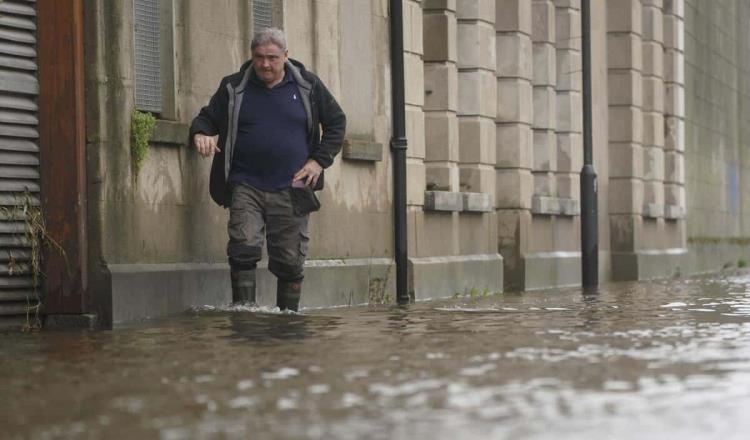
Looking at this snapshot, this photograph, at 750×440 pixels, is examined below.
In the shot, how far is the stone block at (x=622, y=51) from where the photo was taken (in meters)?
24.3

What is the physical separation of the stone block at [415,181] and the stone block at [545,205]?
3842 millimetres

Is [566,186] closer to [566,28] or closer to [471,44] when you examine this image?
[566,28]

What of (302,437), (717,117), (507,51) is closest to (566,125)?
(507,51)

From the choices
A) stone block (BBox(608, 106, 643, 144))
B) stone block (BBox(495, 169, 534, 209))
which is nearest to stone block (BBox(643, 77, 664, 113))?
stone block (BBox(608, 106, 643, 144))

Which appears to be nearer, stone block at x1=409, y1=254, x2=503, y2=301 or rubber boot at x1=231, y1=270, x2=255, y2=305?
rubber boot at x1=231, y1=270, x2=255, y2=305

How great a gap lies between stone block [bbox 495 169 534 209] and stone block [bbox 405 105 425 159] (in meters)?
3.07

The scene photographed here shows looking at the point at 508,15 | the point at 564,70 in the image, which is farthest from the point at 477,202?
the point at 564,70

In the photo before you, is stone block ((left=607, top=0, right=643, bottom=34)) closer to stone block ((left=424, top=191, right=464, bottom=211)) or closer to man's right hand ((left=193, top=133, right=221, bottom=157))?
stone block ((left=424, top=191, right=464, bottom=211))

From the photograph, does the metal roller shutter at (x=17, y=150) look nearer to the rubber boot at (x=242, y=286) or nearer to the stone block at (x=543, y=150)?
the rubber boot at (x=242, y=286)

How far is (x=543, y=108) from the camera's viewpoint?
21.5 m

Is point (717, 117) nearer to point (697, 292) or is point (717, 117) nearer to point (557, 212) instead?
point (557, 212)

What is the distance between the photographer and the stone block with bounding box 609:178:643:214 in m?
24.2

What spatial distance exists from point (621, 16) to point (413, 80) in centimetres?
846

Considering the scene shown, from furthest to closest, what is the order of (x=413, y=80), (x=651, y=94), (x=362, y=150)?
(x=651, y=94), (x=413, y=80), (x=362, y=150)
